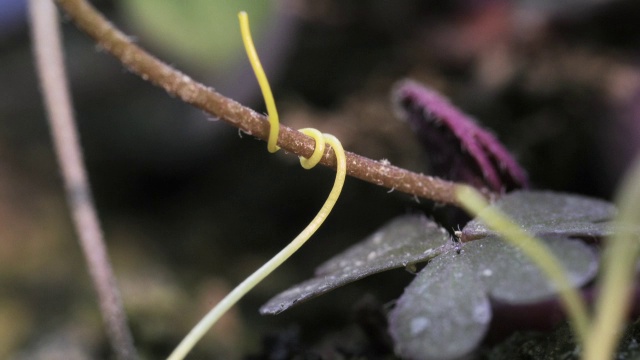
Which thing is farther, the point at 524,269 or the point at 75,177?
the point at 75,177

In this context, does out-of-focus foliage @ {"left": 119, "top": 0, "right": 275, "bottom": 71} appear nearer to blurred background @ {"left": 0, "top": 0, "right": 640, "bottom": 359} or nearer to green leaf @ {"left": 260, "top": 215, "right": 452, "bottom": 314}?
blurred background @ {"left": 0, "top": 0, "right": 640, "bottom": 359}

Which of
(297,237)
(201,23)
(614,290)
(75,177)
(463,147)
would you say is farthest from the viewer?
(201,23)

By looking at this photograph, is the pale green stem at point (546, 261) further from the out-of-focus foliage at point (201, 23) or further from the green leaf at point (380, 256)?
the out-of-focus foliage at point (201, 23)

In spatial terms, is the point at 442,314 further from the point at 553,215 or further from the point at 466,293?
the point at 553,215

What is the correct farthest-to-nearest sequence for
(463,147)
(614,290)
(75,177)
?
(75,177), (463,147), (614,290)

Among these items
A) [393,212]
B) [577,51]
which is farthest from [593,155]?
[393,212]

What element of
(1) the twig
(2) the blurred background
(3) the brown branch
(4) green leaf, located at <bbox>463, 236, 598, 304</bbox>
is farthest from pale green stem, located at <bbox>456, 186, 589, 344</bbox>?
(1) the twig

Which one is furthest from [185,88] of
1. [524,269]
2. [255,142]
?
[255,142]

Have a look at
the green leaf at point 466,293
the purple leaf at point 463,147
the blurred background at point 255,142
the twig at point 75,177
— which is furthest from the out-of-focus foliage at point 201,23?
the green leaf at point 466,293

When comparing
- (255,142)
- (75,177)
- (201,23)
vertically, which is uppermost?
(201,23)
